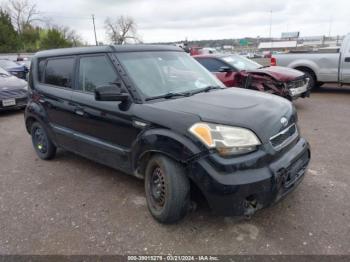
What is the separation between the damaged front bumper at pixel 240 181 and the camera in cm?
261

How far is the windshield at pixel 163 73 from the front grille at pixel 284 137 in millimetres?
1153

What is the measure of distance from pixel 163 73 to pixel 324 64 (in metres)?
8.04

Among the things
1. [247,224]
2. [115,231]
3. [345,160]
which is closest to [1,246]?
[115,231]

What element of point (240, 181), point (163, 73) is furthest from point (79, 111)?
point (240, 181)

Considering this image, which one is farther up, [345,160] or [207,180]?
[207,180]

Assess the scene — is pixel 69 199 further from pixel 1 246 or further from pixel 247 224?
pixel 247 224

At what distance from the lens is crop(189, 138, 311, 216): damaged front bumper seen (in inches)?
103

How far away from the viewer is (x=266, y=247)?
2730 millimetres

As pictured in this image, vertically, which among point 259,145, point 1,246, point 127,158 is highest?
point 259,145

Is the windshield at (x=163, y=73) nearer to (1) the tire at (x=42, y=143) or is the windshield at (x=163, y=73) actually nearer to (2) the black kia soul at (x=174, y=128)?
(2) the black kia soul at (x=174, y=128)

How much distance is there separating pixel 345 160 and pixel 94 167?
3694mm

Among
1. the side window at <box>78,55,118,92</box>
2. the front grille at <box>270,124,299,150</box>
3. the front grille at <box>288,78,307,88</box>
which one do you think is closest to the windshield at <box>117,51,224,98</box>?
the side window at <box>78,55,118,92</box>

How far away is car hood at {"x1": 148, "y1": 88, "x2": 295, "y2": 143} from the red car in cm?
408

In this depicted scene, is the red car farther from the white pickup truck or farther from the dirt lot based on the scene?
the dirt lot
